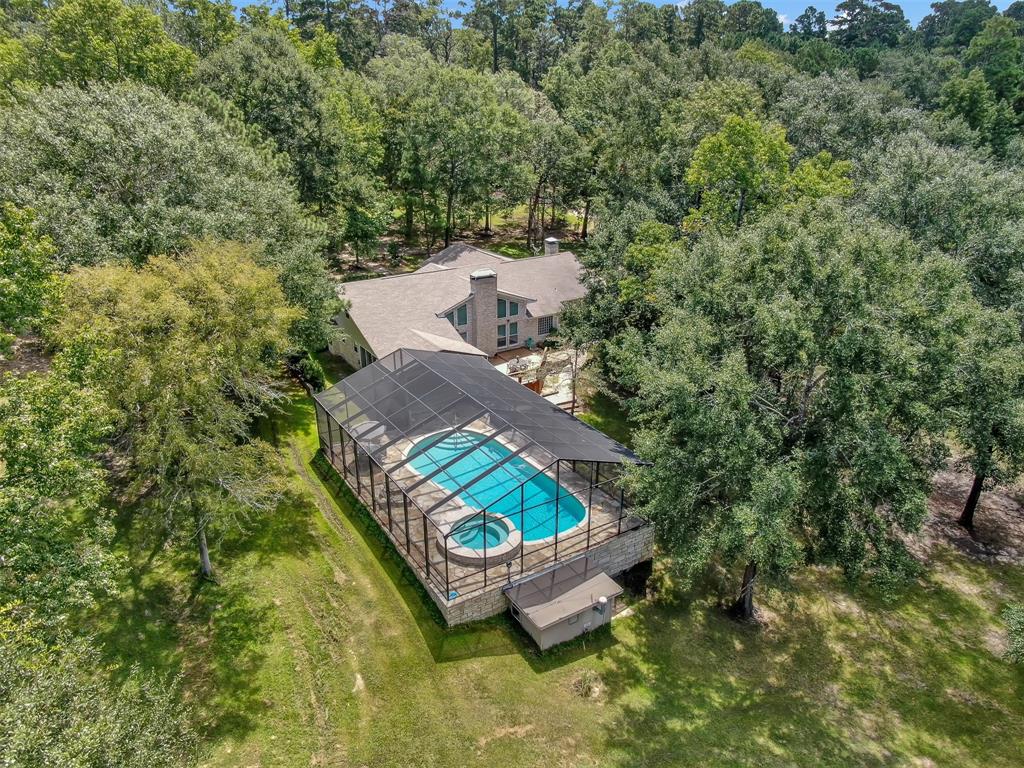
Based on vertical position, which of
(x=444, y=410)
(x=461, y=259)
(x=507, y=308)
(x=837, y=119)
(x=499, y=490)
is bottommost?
(x=499, y=490)

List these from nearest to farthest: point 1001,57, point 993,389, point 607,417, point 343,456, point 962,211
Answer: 1. point 993,389
2. point 343,456
3. point 962,211
4. point 607,417
5. point 1001,57

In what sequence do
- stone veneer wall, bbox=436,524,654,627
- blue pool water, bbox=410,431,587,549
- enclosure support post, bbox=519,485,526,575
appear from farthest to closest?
blue pool water, bbox=410,431,587,549
enclosure support post, bbox=519,485,526,575
stone veneer wall, bbox=436,524,654,627

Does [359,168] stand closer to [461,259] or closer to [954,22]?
[461,259]

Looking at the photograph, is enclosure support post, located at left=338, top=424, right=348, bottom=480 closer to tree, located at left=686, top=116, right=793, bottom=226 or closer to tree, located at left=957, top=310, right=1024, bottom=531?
tree, located at left=686, top=116, right=793, bottom=226

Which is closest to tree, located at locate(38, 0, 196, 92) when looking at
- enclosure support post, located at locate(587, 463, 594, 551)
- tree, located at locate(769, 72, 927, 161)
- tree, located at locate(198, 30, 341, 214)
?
tree, located at locate(198, 30, 341, 214)

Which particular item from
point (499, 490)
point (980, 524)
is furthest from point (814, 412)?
point (980, 524)

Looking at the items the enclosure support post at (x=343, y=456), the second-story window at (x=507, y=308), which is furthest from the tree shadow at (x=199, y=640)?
the second-story window at (x=507, y=308)

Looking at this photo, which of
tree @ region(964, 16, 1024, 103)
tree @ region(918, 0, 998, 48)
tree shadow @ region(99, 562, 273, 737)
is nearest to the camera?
tree shadow @ region(99, 562, 273, 737)
